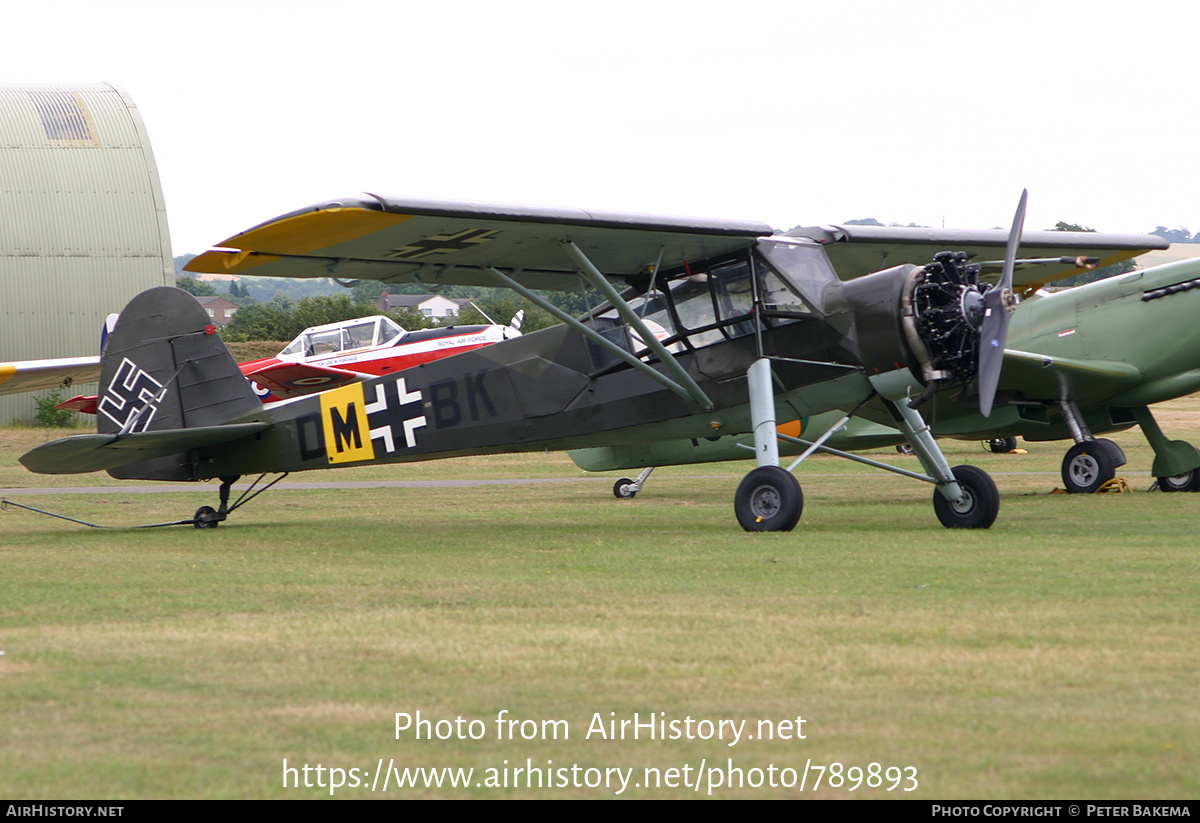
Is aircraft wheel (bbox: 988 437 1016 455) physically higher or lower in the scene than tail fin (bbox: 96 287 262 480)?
lower

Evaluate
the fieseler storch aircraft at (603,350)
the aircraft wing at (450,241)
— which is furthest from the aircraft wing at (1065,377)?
the aircraft wing at (450,241)

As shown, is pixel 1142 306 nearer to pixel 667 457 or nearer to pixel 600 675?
pixel 667 457

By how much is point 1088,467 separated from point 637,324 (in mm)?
7106

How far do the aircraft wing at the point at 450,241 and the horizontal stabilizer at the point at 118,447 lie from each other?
2.35m

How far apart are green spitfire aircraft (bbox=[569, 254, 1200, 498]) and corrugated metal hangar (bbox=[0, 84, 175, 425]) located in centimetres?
2590

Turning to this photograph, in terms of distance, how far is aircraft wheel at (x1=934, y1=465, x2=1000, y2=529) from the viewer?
1056 centimetres

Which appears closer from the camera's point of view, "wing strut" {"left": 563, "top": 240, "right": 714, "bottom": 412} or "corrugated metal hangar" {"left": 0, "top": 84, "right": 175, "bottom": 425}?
"wing strut" {"left": 563, "top": 240, "right": 714, "bottom": 412}

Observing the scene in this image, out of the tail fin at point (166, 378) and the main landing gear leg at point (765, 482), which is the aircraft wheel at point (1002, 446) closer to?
the main landing gear leg at point (765, 482)

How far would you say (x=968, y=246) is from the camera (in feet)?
42.0

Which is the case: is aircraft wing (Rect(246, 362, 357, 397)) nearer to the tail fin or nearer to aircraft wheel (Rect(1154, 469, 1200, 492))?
the tail fin

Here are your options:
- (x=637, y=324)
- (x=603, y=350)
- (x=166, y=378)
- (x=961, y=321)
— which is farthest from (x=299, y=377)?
(x=961, y=321)

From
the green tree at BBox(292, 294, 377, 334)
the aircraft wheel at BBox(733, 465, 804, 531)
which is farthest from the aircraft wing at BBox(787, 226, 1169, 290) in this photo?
the green tree at BBox(292, 294, 377, 334)

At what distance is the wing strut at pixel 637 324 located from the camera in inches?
403

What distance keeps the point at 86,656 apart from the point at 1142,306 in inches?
529
